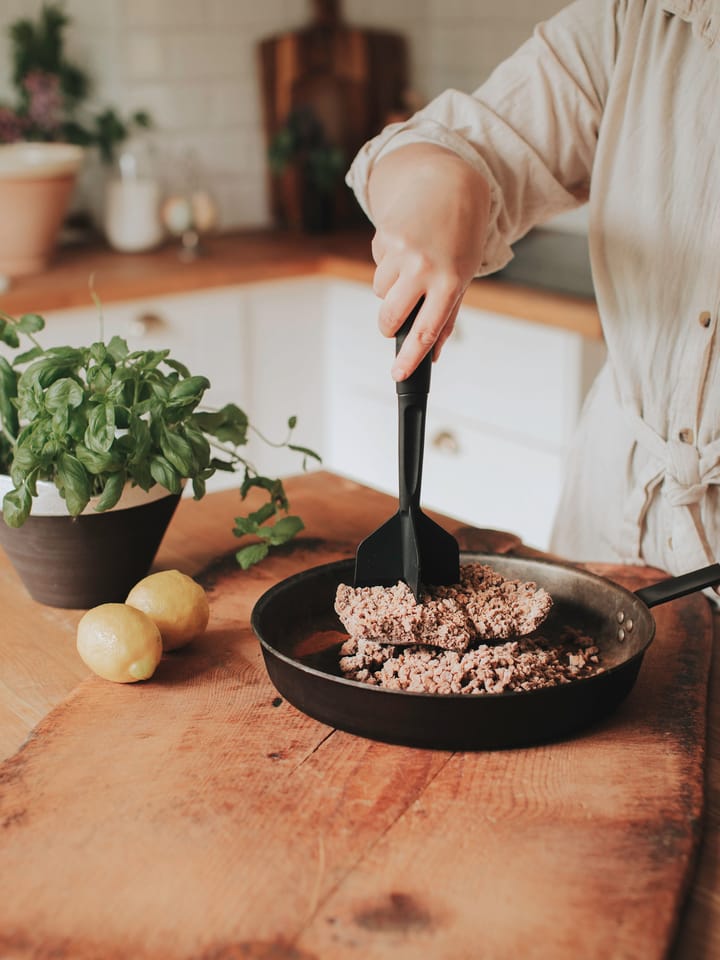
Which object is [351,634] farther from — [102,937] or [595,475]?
[595,475]

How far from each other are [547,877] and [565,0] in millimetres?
2470

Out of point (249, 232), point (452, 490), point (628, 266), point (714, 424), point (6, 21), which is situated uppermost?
point (6, 21)

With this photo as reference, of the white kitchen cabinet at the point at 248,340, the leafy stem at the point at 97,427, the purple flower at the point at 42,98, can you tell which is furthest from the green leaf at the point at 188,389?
the purple flower at the point at 42,98

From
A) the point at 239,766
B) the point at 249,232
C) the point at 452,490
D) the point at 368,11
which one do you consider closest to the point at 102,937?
the point at 239,766

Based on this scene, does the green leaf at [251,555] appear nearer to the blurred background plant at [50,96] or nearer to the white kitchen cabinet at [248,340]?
the white kitchen cabinet at [248,340]

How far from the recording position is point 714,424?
1.18 meters

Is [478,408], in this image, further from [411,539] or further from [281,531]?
[411,539]

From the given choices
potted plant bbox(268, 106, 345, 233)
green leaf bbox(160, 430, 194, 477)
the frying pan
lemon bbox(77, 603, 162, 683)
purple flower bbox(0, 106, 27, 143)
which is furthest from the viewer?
potted plant bbox(268, 106, 345, 233)

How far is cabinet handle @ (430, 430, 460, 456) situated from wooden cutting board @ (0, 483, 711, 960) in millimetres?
1577

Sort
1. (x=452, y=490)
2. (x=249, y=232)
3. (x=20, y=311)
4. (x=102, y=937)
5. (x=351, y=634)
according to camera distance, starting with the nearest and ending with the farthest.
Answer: (x=102, y=937) < (x=351, y=634) < (x=20, y=311) < (x=452, y=490) < (x=249, y=232)

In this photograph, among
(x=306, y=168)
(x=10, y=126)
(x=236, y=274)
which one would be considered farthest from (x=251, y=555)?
(x=306, y=168)

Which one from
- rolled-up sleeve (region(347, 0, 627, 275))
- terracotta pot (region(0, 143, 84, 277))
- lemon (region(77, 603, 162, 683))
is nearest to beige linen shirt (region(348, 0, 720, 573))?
rolled-up sleeve (region(347, 0, 627, 275))

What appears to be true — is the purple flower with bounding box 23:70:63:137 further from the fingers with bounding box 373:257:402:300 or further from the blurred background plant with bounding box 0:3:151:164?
the fingers with bounding box 373:257:402:300

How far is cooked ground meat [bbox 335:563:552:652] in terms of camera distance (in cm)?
85
